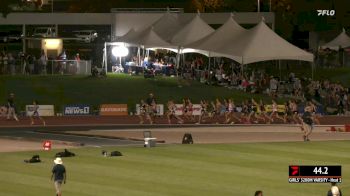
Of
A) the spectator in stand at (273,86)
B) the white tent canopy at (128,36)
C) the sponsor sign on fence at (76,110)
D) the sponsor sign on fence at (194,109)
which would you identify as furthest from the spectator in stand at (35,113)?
the spectator in stand at (273,86)

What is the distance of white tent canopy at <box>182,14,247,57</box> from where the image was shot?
73438 millimetres

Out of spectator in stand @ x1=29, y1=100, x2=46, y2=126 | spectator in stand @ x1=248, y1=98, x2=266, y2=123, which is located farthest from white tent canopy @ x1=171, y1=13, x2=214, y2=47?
spectator in stand @ x1=29, y1=100, x2=46, y2=126

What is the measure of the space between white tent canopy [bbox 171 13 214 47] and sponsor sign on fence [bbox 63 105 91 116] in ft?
32.0

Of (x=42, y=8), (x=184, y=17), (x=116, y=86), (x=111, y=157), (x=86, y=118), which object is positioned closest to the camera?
(x=111, y=157)

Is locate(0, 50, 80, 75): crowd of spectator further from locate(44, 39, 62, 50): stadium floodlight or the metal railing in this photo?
locate(44, 39, 62, 50): stadium floodlight

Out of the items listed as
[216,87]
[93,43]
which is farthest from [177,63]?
[93,43]

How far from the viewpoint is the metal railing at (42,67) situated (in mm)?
79894

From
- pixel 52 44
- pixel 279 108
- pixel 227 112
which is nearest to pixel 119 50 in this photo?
pixel 52 44

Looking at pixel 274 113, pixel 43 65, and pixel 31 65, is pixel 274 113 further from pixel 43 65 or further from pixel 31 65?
pixel 31 65

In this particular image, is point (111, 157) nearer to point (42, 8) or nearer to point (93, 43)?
point (93, 43)

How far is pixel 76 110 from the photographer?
7025 centimetres

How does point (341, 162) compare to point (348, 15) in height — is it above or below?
below

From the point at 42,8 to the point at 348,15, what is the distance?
102 ft

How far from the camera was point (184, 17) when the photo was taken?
8762 cm
